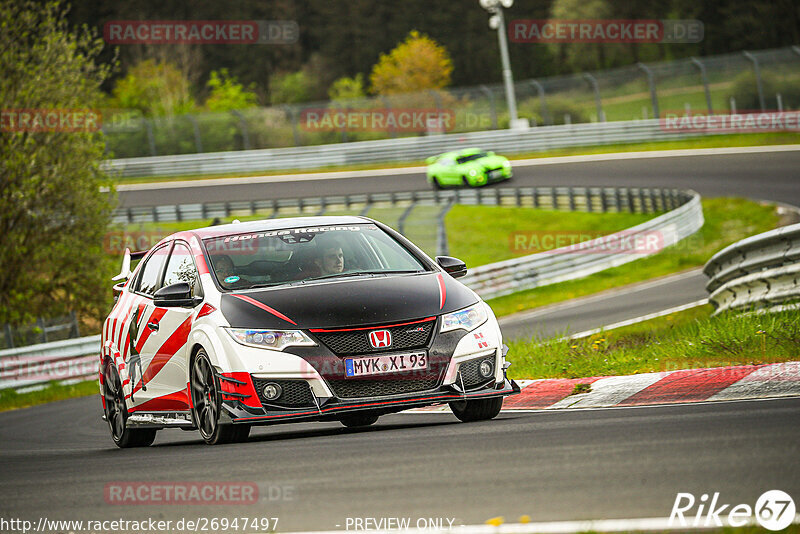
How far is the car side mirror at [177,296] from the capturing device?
27.3 ft

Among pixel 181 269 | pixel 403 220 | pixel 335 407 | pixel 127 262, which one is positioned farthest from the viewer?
pixel 403 220

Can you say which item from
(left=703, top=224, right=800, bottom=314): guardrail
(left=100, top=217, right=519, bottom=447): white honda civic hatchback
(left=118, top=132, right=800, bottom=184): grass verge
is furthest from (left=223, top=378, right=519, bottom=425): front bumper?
(left=118, top=132, right=800, bottom=184): grass verge

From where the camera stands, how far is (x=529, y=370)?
10.7 m

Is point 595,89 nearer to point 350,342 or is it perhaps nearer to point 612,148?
point 612,148

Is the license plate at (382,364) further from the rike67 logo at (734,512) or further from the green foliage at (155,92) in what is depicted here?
the green foliage at (155,92)

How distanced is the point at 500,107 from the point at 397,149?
16.5 feet

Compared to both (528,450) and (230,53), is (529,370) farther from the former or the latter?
(230,53)

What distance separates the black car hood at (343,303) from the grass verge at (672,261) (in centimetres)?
1839

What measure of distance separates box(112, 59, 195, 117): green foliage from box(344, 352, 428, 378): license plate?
7445 centimetres

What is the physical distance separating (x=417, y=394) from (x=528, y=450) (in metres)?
1.46

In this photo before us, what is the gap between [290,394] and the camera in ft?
24.7

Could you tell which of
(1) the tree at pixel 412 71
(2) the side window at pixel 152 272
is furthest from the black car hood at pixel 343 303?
(1) the tree at pixel 412 71

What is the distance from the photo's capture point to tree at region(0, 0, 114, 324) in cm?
2553

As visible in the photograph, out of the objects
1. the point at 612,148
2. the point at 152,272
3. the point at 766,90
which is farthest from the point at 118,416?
the point at 766,90
